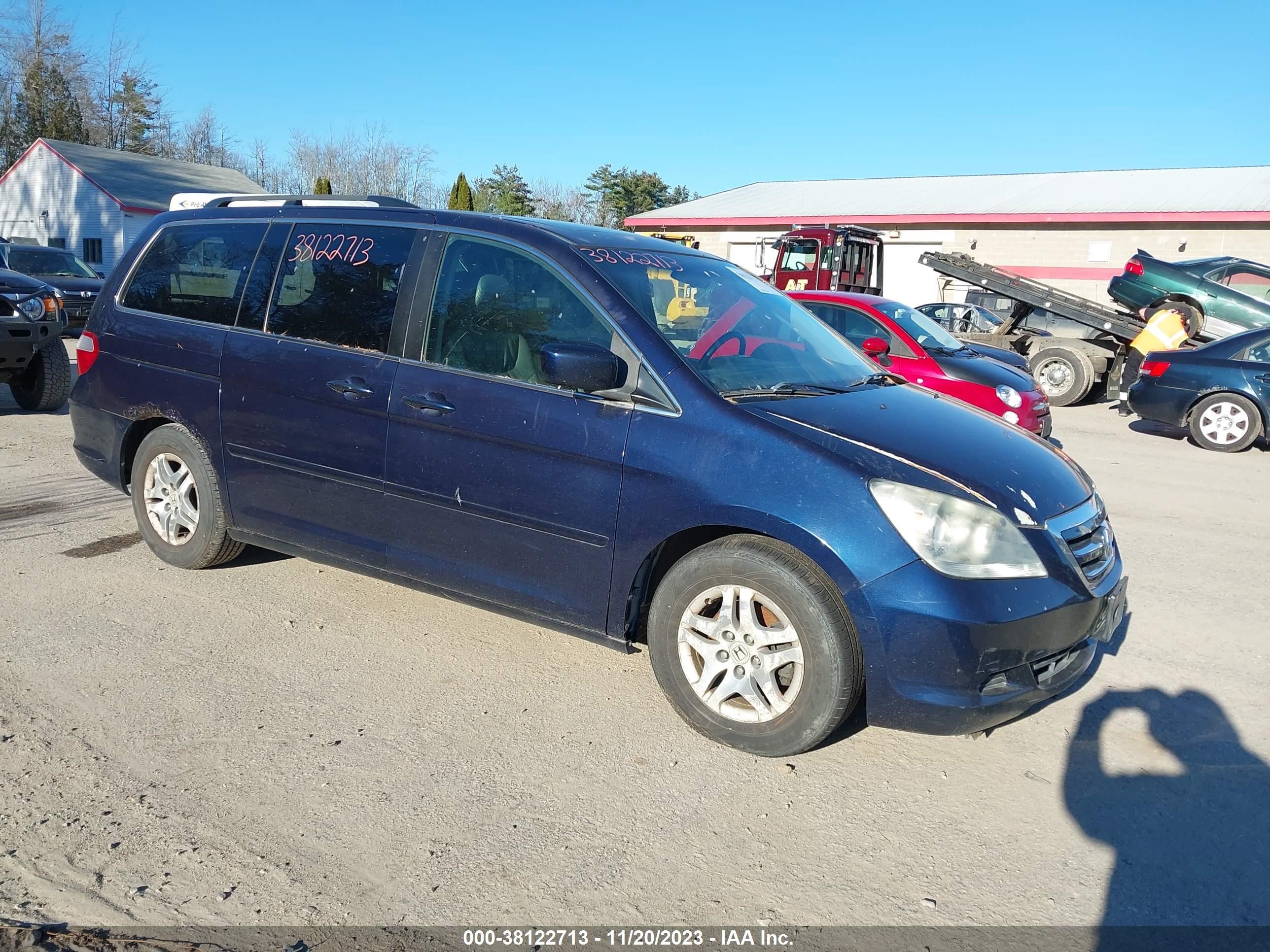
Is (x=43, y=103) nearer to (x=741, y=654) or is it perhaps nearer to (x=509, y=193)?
(x=509, y=193)

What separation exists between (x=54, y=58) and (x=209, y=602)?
194ft

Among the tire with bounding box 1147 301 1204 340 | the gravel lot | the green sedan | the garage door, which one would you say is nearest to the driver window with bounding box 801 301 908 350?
the gravel lot

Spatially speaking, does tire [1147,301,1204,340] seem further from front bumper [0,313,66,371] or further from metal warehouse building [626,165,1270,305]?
front bumper [0,313,66,371]

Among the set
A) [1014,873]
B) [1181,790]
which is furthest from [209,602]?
[1181,790]

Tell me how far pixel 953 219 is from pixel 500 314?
92.6 feet

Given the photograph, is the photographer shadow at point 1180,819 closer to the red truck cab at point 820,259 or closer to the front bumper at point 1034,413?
the front bumper at point 1034,413

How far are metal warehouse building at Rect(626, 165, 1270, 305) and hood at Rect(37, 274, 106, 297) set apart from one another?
571 inches

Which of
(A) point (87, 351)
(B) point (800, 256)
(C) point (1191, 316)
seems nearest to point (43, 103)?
(B) point (800, 256)

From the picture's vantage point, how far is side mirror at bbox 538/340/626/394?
3.70 m

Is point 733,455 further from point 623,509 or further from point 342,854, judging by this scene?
point 342,854

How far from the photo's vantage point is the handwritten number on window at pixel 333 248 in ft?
15.0

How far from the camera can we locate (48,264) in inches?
721

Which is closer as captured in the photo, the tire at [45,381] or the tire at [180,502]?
the tire at [180,502]

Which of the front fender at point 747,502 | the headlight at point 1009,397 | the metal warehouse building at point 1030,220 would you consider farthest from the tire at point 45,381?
the metal warehouse building at point 1030,220
